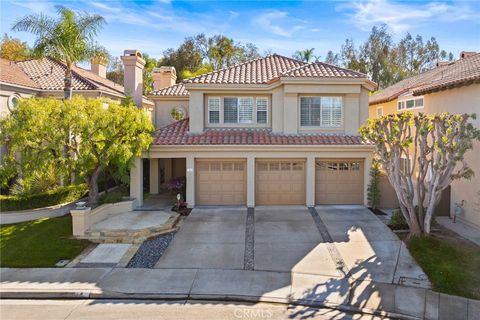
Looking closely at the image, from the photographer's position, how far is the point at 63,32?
1661 centimetres

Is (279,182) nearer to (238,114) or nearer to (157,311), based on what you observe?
(238,114)

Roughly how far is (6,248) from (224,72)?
41.1ft

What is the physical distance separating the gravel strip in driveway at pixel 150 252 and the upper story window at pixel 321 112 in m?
8.84

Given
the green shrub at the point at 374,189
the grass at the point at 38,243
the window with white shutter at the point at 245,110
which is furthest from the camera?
the window with white shutter at the point at 245,110

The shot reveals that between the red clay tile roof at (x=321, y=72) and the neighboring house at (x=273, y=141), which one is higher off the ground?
the red clay tile roof at (x=321, y=72)

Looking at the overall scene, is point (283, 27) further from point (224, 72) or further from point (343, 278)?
point (343, 278)

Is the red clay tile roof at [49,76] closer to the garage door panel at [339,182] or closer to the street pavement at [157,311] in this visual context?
the garage door panel at [339,182]

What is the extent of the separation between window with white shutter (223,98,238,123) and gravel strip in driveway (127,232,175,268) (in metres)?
7.22

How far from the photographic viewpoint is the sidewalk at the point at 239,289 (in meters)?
8.45

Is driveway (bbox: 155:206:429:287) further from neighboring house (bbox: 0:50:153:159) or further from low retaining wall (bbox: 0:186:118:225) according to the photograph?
neighboring house (bbox: 0:50:153:159)

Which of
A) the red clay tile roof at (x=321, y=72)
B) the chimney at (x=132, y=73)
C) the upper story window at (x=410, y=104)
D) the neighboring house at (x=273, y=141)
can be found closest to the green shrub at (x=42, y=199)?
the neighboring house at (x=273, y=141)

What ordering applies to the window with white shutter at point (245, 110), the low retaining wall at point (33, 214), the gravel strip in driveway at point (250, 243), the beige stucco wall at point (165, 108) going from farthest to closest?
the beige stucco wall at point (165, 108), the window with white shutter at point (245, 110), the low retaining wall at point (33, 214), the gravel strip in driveway at point (250, 243)

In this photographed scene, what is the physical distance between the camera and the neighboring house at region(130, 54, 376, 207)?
55.8 ft

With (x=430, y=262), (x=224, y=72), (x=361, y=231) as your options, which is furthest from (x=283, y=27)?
(x=430, y=262)
